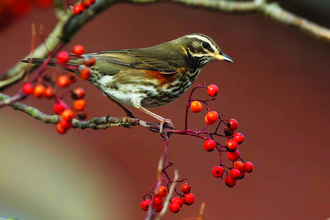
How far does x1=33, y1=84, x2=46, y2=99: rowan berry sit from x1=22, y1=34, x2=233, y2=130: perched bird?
0.68m

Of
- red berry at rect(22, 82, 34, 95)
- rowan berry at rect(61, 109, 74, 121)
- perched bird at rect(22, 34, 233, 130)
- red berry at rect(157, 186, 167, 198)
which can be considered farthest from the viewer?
perched bird at rect(22, 34, 233, 130)

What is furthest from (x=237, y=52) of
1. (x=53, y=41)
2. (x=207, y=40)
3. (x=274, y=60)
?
(x=53, y=41)

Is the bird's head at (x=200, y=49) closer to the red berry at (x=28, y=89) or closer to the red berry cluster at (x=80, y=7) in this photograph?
the red berry cluster at (x=80, y=7)

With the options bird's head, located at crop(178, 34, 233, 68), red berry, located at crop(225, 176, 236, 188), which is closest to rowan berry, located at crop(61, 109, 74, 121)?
red berry, located at crop(225, 176, 236, 188)

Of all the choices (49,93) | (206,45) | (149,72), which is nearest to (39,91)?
(49,93)

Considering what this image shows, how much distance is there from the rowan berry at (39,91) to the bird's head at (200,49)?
881 millimetres

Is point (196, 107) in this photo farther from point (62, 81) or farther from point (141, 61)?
point (141, 61)

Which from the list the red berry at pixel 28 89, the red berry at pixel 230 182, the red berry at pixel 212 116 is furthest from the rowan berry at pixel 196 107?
the red berry at pixel 28 89

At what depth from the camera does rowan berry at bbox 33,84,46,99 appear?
2.37 feet

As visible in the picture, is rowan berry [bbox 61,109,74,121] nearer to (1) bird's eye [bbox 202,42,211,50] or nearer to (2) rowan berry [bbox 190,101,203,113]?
(2) rowan berry [bbox 190,101,203,113]

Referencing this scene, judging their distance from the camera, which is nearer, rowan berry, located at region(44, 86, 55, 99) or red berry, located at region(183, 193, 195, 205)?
rowan berry, located at region(44, 86, 55, 99)

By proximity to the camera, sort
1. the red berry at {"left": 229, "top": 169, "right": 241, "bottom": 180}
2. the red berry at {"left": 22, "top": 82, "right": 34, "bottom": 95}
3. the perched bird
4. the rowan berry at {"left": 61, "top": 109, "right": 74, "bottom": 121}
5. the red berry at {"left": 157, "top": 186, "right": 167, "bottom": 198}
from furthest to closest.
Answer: the perched bird
the red berry at {"left": 229, "top": 169, "right": 241, "bottom": 180}
the red berry at {"left": 157, "top": 186, "right": 167, "bottom": 198}
the rowan berry at {"left": 61, "top": 109, "right": 74, "bottom": 121}
the red berry at {"left": 22, "top": 82, "right": 34, "bottom": 95}

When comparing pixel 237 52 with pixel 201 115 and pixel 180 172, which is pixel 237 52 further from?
pixel 180 172

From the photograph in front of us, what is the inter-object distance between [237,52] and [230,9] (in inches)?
89.1
